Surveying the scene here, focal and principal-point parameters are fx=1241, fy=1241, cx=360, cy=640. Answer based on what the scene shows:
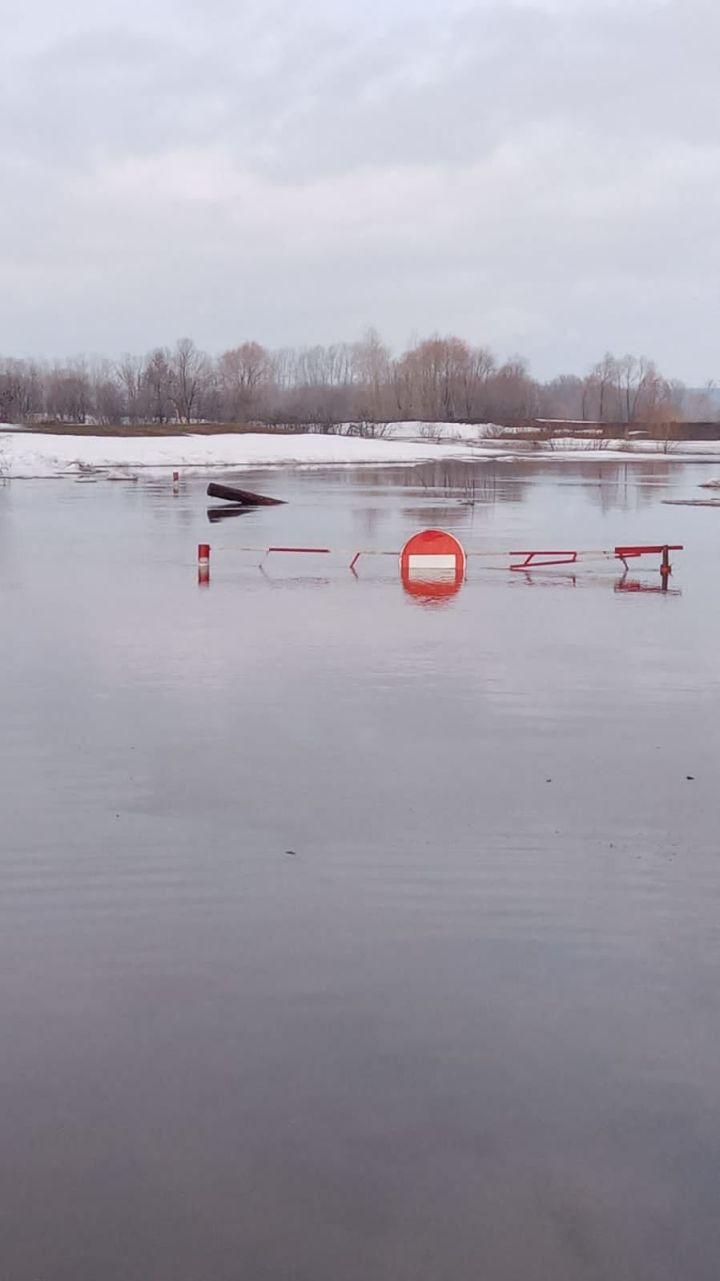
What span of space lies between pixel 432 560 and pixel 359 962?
13.0 m

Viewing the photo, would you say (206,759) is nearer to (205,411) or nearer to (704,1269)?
(704,1269)

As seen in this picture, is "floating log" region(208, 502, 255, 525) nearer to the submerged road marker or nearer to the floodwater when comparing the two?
the submerged road marker

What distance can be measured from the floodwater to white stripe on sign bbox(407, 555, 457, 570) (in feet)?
19.4

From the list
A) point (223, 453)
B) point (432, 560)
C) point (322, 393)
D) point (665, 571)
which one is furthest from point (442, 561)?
point (322, 393)

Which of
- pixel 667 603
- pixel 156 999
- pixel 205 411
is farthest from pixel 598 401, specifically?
pixel 156 999

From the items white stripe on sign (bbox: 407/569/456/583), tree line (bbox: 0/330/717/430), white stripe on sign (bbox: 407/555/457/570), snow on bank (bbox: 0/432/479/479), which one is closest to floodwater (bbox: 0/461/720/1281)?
white stripe on sign (bbox: 407/569/456/583)

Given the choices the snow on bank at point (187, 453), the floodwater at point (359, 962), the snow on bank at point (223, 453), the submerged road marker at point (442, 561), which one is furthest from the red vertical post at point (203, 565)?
the snow on bank at point (187, 453)

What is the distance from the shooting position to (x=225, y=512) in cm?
2988

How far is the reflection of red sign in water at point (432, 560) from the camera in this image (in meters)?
17.6

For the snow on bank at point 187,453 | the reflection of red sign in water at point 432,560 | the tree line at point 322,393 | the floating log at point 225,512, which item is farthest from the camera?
the tree line at point 322,393

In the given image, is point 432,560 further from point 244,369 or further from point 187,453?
point 244,369

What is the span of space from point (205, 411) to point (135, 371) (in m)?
26.3

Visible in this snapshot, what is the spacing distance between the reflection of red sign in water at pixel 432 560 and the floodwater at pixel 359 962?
17.5 ft

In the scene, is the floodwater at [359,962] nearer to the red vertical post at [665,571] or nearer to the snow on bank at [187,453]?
the red vertical post at [665,571]
